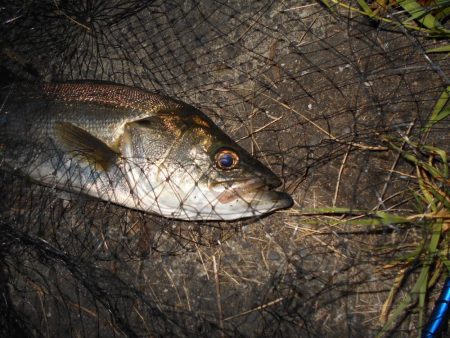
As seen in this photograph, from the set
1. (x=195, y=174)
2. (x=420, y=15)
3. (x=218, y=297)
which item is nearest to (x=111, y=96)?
(x=195, y=174)

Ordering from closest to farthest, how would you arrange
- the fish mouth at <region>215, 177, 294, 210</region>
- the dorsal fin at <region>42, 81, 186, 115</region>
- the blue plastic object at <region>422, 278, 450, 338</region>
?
the blue plastic object at <region>422, 278, 450, 338</region> → the fish mouth at <region>215, 177, 294, 210</region> → the dorsal fin at <region>42, 81, 186, 115</region>

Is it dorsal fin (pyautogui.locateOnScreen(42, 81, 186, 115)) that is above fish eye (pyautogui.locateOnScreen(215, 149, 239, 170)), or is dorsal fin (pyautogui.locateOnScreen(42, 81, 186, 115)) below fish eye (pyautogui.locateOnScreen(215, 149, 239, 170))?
above

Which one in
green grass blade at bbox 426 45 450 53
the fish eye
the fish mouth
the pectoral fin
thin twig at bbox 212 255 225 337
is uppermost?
green grass blade at bbox 426 45 450 53

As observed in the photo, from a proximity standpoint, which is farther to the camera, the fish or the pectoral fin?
the pectoral fin

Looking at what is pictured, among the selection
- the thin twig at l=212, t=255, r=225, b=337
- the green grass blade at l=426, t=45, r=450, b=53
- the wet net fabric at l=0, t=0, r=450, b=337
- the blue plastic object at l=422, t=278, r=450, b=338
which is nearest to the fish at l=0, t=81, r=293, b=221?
the wet net fabric at l=0, t=0, r=450, b=337

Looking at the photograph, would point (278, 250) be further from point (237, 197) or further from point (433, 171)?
point (433, 171)

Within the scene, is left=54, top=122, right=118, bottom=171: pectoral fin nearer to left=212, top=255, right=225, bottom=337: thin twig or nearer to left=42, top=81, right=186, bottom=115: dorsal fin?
left=42, top=81, right=186, bottom=115: dorsal fin

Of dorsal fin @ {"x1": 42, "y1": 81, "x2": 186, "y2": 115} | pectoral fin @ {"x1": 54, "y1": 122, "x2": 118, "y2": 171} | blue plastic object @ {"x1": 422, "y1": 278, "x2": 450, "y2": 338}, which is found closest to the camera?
blue plastic object @ {"x1": 422, "y1": 278, "x2": 450, "y2": 338}

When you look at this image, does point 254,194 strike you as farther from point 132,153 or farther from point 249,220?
point 132,153
